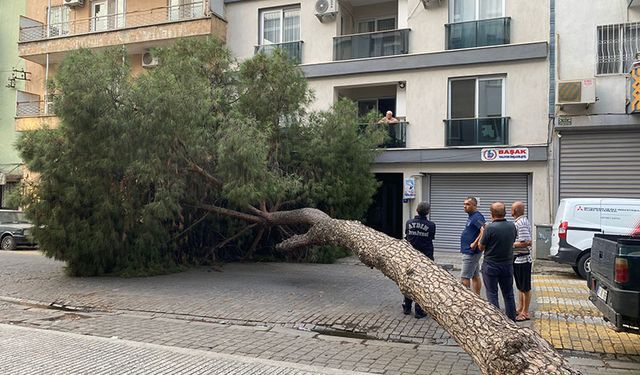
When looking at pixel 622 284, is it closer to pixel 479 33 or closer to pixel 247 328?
pixel 247 328

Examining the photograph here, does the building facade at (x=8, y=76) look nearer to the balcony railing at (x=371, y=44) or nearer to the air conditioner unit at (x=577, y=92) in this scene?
the balcony railing at (x=371, y=44)

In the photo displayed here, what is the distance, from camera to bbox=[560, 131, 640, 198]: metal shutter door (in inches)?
541

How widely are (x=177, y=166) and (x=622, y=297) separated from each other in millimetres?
7991

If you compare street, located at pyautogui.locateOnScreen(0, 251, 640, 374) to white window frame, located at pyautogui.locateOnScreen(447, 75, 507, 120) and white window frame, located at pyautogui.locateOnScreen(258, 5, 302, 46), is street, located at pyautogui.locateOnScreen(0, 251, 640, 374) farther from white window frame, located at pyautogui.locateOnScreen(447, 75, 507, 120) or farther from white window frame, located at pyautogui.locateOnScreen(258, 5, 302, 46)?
white window frame, located at pyautogui.locateOnScreen(258, 5, 302, 46)

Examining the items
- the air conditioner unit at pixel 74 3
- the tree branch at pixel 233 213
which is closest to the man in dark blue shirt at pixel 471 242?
the tree branch at pixel 233 213

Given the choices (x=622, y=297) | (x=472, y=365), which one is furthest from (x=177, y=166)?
(x=622, y=297)

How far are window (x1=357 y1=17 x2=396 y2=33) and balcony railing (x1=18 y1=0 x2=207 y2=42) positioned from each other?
6.01 meters

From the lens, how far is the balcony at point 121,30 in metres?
19.2

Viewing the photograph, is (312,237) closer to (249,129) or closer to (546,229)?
(249,129)

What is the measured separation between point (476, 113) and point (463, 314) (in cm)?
1203

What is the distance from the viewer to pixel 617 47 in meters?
14.1

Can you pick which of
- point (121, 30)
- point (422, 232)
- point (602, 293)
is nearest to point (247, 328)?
point (422, 232)

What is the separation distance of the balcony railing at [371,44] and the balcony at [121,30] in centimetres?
454

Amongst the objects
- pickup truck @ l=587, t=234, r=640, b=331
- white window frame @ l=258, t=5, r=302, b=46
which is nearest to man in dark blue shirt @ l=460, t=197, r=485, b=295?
pickup truck @ l=587, t=234, r=640, b=331
